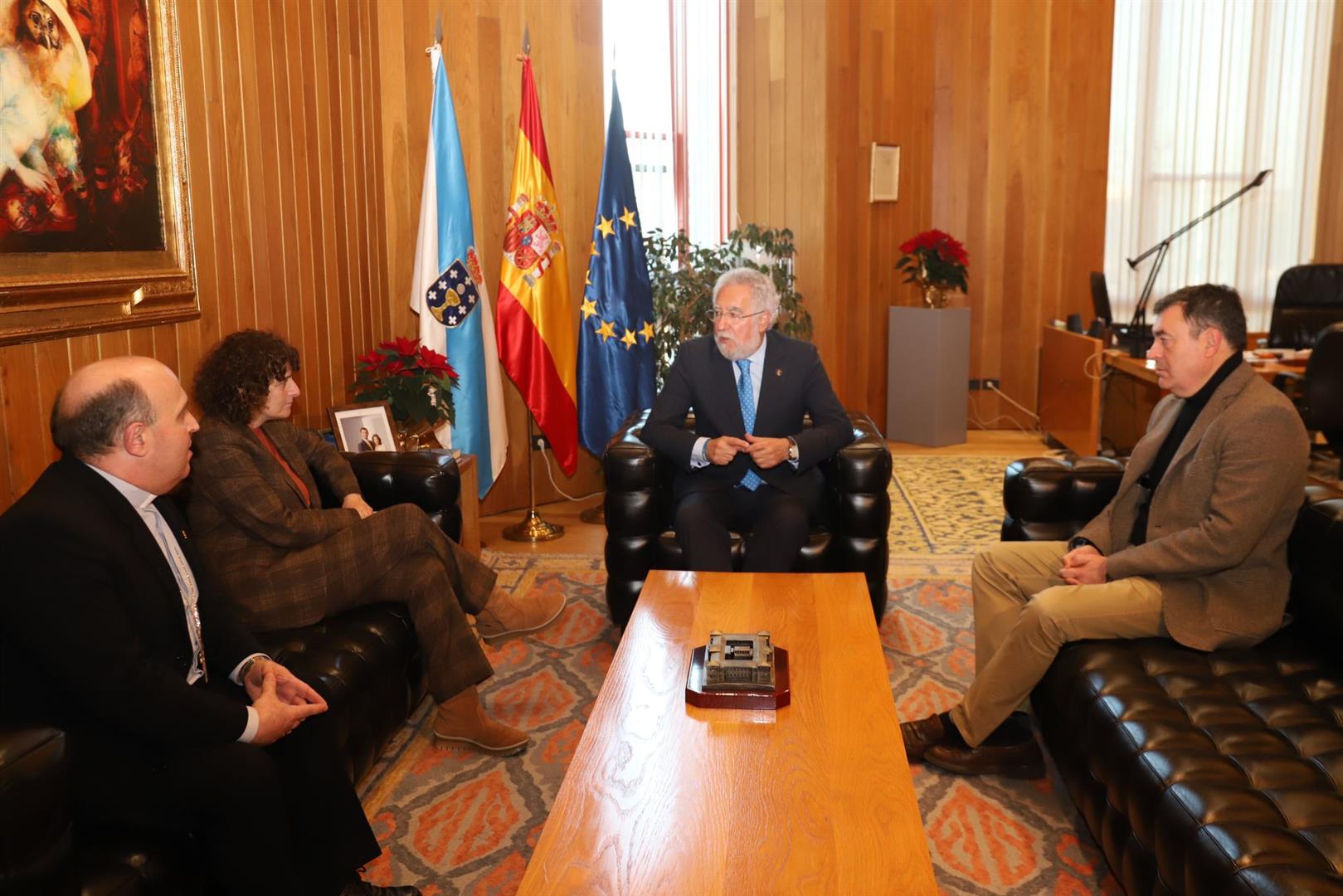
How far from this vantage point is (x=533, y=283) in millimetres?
4973

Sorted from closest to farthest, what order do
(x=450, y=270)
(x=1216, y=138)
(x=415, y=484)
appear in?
(x=415, y=484), (x=450, y=270), (x=1216, y=138)

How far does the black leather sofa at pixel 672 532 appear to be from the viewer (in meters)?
3.52

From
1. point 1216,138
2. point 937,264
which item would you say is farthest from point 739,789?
point 1216,138

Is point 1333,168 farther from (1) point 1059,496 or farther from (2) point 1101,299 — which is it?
(1) point 1059,496

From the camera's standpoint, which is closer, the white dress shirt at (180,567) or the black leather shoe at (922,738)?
the white dress shirt at (180,567)

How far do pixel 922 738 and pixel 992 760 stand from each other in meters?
0.18

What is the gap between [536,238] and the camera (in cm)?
497

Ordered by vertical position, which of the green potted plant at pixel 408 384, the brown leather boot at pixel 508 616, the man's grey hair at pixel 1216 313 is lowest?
the brown leather boot at pixel 508 616

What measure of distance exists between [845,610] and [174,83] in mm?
2470

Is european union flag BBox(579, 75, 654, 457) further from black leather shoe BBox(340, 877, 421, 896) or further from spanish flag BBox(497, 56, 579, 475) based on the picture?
black leather shoe BBox(340, 877, 421, 896)

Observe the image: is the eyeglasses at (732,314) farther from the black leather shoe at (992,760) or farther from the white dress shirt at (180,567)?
the white dress shirt at (180,567)

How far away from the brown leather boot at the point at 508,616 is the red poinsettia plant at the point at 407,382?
1.08 metres

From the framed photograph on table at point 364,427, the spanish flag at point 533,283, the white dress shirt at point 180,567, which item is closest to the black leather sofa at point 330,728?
the white dress shirt at point 180,567

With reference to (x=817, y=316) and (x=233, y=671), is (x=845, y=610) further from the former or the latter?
(x=817, y=316)
